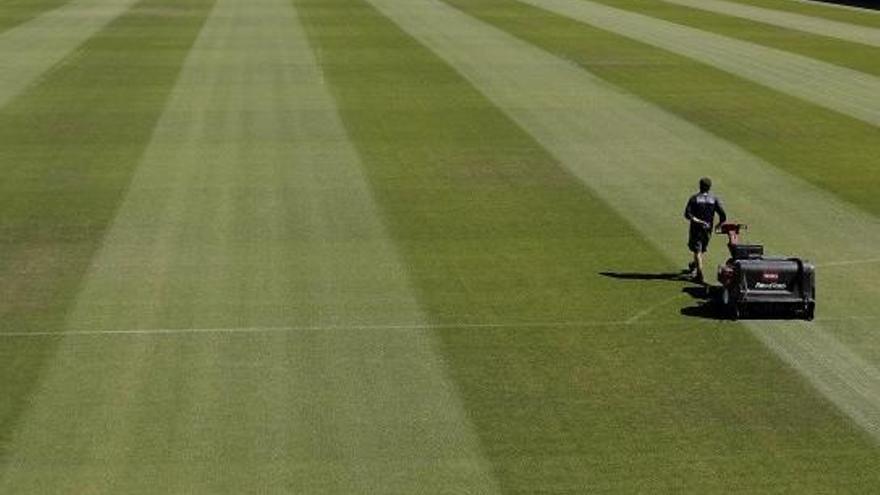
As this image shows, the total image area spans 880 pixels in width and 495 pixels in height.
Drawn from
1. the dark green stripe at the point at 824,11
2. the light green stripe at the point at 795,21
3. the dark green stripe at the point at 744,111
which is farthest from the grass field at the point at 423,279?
the dark green stripe at the point at 824,11

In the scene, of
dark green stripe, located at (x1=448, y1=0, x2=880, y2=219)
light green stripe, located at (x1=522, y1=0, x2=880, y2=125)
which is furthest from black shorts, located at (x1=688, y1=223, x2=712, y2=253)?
light green stripe, located at (x1=522, y1=0, x2=880, y2=125)

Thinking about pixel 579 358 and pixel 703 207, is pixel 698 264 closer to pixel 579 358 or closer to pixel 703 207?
pixel 703 207

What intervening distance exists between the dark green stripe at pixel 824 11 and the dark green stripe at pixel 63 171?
A: 27.4 m

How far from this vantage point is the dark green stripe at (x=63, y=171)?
19625 millimetres

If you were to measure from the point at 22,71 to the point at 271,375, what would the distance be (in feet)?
98.1

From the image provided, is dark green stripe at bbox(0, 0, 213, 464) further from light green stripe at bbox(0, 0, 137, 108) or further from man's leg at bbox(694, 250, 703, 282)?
man's leg at bbox(694, 250, 703, 282)

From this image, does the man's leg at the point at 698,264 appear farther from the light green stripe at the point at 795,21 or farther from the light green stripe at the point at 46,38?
the light green stripe at the point at 795,21

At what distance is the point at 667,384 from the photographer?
17.2 metres

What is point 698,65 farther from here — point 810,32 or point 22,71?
point 22,71

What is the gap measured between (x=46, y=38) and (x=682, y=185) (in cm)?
3071

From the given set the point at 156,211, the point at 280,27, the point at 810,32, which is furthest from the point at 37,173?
the point at 810,32

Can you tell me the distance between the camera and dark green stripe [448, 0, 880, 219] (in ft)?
101

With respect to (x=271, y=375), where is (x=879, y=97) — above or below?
below

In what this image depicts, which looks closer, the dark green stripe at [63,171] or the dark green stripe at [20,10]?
the dark green stripe at [63,171]
